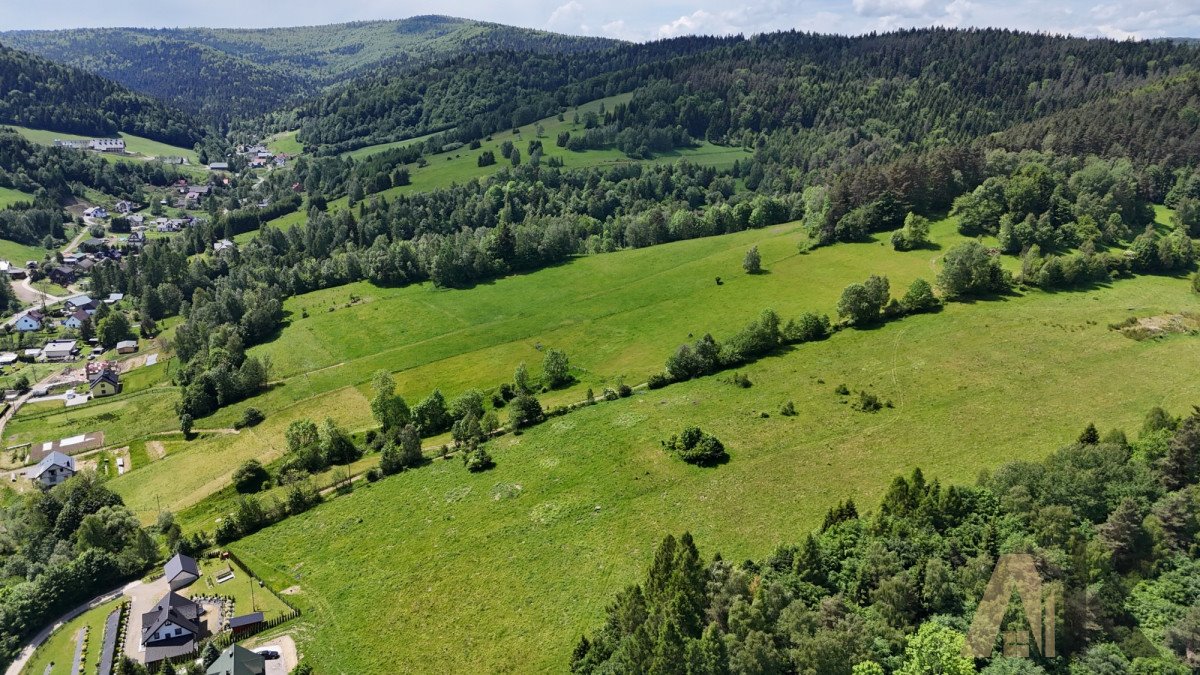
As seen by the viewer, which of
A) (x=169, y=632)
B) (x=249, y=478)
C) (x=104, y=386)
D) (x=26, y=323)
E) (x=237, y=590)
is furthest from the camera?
(x=26, y=323)

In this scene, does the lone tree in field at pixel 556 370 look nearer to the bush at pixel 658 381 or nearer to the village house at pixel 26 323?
the bush at pixel 658 381

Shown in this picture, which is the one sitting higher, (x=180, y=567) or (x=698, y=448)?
(x=698, y=448)

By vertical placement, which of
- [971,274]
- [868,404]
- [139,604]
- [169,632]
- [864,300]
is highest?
[971,274]

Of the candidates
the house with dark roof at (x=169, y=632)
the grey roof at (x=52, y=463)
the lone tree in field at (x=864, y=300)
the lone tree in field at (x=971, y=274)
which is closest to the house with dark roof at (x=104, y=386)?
the grey roof at (x=52, y=463)

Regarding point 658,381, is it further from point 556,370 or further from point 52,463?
point 52,463

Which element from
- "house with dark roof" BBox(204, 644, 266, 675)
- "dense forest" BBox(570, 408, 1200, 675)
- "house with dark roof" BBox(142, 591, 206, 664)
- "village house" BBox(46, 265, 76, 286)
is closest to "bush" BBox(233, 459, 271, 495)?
"house with dark roof" BBox(142, 591, 206, 664)

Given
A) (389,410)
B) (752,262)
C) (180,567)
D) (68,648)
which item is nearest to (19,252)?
(389,410)

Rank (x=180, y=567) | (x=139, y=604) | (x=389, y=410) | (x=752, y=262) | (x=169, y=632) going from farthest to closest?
(x=752, y=262) → (x=389, y=410) → (x=180, y=567) → (x=139, y=604) → (x=169, y=632)
